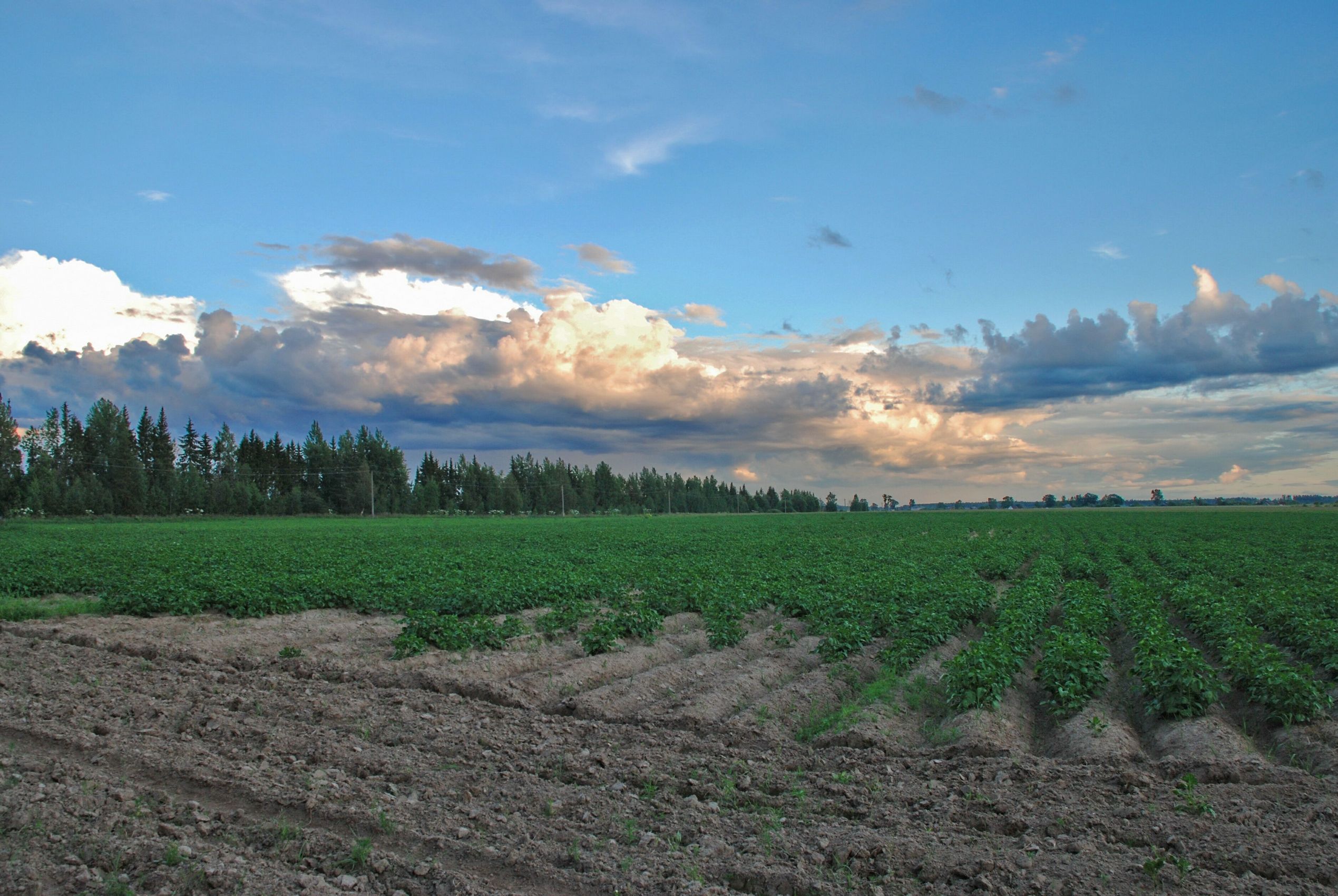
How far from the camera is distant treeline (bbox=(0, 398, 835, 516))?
97.1 m

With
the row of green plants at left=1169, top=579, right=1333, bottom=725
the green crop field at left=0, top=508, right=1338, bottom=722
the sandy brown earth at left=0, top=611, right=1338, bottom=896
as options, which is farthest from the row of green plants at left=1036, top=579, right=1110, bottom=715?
the row of green plants at left=1169, top=579, right=1333, bottom=725

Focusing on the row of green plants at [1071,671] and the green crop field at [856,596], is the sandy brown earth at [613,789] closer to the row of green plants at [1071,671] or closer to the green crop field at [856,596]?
the row of green plants at [1071,671]

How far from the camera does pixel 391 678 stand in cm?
1252

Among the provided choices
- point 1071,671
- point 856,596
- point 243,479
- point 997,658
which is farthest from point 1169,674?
point 243,479

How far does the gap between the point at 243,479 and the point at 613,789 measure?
5362 inches

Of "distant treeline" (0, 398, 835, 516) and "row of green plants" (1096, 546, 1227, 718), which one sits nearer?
"row of green plants" (1096, 546, 1227, 718)

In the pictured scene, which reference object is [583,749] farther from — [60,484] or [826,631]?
[60,484]

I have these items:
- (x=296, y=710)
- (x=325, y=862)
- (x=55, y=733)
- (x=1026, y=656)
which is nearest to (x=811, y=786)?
(x=325, y=862)

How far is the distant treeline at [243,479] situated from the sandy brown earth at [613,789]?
107886mm

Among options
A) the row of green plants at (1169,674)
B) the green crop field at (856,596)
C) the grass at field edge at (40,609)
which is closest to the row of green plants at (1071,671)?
the green crop field at (856,596)

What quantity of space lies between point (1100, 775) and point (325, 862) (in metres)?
7.71

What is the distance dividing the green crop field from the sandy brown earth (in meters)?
0.75

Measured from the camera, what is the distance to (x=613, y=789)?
7.81m

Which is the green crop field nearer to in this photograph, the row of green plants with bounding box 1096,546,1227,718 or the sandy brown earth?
the row of green plants with bounding box 1096,546,1227,718
